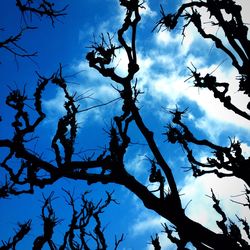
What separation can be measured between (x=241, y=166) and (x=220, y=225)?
309cm

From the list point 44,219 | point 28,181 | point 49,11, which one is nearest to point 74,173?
point 28,181

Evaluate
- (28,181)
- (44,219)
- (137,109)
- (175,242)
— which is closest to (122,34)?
(137,109)

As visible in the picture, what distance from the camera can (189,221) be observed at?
4.59 m

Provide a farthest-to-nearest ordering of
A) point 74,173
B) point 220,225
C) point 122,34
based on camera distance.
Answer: point 220,225, point 122,34, point 74,173

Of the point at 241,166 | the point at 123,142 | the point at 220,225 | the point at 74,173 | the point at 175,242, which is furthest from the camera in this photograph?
the point at 220,225

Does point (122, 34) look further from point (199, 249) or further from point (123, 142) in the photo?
point (199, 249)

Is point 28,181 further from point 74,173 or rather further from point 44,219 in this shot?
point 44,219

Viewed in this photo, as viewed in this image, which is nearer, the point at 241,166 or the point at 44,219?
the point at 241,166

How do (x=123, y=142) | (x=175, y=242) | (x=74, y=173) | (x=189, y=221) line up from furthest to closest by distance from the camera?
(x=175, y=242), (x=123, y=142), (x=74, y=173), (x=189, y=221)

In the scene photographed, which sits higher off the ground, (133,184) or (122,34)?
(122,34)

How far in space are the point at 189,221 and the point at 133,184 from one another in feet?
3.51

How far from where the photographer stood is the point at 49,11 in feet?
15.5

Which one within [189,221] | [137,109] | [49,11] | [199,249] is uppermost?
[49,11]

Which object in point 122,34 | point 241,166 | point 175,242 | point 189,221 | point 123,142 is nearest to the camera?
point 189,221
